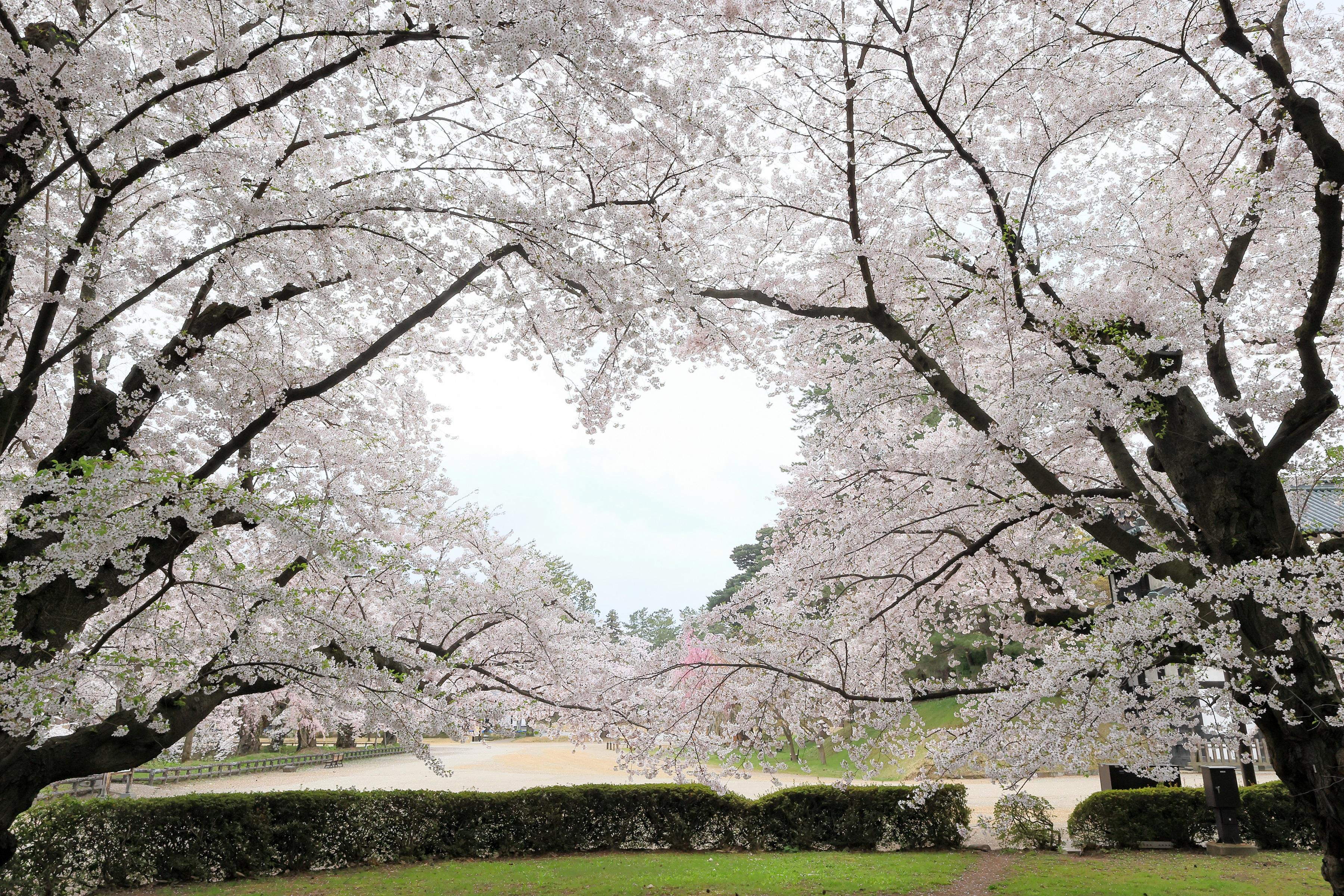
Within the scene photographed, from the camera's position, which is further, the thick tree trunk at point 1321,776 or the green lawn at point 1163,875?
the green lawn at point 1163,875

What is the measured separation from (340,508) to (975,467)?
5509 millimetres

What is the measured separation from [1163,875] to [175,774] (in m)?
22.0

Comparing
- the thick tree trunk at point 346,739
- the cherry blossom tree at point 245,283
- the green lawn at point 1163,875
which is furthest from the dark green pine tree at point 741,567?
the cherry blossom tree at point 245,283

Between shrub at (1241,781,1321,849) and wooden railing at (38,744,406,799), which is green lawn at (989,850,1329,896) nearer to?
shrub at (1241,781,1321,849)

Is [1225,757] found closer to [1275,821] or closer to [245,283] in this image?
[1275,821]

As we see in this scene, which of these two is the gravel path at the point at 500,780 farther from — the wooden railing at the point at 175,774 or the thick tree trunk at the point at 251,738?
the thick tree trunk at the point at 251,738

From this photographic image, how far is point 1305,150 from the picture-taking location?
5133mm

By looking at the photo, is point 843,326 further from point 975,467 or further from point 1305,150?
point 1305,150

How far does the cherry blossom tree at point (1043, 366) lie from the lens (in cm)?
460

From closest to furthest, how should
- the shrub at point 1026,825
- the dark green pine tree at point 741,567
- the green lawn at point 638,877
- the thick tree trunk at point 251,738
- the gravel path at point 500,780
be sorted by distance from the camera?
the green lawn at point 638,877
the shrub at point 1026,825
the gravel path at point 500,780
the thick tree trunk at point 251,738
the dark green pine tree at point 741,567

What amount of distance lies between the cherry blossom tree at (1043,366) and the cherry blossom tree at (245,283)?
4.77ft

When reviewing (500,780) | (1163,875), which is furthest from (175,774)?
(1163,875)

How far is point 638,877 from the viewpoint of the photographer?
8758mm

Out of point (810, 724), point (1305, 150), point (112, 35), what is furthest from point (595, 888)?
point (1305, 150)
